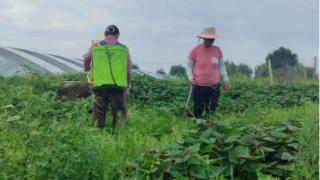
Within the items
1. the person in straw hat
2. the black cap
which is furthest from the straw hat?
the black cap

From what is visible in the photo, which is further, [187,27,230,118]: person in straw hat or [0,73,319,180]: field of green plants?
[187,27,230,118]: person in straw hat

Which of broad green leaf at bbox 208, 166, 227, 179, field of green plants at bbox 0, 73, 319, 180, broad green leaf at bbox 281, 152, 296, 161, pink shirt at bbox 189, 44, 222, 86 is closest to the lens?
field of green plants at bbox 0, 73, 319, 180

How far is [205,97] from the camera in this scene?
24.3ft

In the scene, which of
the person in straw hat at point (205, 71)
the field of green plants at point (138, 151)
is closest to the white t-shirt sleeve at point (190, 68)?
the person in straw hat at point (205, 71)

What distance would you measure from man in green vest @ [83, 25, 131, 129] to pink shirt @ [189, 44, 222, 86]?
3.40 feet

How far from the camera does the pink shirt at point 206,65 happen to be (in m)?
7.30

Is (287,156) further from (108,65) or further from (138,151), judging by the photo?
(108,65)

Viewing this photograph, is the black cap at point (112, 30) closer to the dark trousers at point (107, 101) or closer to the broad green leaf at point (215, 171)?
the dark trousers at point (107, 101)

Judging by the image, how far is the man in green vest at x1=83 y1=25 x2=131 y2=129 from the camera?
→ 6508mm

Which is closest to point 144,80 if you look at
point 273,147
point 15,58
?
point 15,58

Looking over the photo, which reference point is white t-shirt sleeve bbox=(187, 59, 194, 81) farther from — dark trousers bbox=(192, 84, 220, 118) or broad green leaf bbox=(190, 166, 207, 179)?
broad green leaf bbox=(190, 166, 207, 179)

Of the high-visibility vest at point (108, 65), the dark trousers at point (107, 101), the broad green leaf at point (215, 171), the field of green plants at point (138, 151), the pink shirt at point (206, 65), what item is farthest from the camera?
the pink shirt at point (206, 65)

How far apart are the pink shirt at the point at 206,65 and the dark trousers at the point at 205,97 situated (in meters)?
0.07

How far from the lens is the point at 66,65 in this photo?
17.7m
